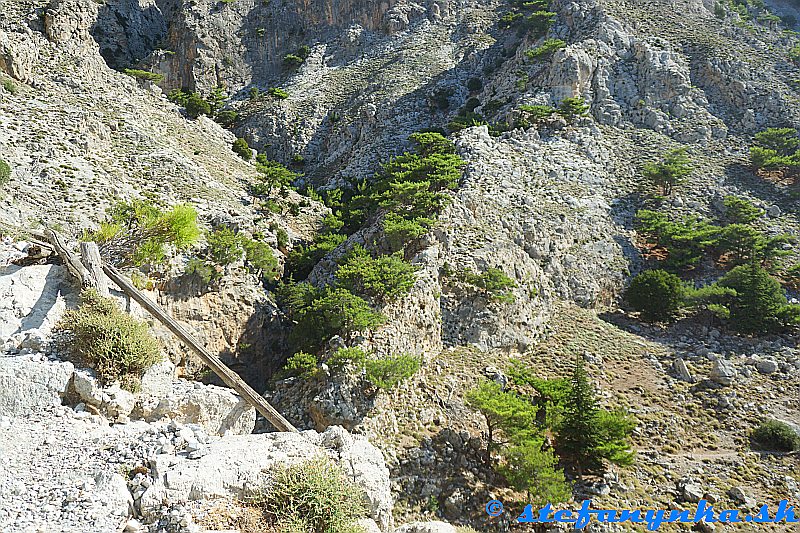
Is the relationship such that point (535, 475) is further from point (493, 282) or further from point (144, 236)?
point (144, 236)

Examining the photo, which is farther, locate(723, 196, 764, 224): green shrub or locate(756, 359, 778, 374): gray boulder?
locate(723, 196, 764, 224): green shrub

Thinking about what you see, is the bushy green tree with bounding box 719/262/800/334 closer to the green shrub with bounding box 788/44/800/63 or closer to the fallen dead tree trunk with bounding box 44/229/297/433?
the fallen dead tree trunk with bounding box 44/229/297/433

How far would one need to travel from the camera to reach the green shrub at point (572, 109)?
29.5m

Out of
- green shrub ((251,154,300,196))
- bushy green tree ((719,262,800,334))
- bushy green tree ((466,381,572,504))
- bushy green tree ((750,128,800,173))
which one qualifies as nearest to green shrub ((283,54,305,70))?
green shrub ((251,154,300,196))

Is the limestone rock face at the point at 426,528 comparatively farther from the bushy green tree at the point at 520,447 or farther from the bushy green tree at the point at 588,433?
the bushy green tree at the point at 588,433

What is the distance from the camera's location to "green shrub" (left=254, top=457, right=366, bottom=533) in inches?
241

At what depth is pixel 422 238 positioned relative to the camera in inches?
771

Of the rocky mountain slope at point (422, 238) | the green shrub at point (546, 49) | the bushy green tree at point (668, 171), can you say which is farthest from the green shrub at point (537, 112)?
the bushy green tree at point (668, 171)

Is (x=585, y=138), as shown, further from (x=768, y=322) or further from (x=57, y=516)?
(x=57, y=516)

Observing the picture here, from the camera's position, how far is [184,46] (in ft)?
143

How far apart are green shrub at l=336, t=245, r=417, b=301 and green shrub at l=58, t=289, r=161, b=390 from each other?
→ 8.28 metres

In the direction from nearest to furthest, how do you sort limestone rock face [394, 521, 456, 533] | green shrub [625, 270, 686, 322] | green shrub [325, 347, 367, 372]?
limestone rock face [394, 521, 456, 533] < green shrub [325, 347, 367, 372] < green shrub [625, 270, 686, 322]

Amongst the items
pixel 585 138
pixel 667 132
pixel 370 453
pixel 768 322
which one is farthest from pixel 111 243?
pixel 667 132

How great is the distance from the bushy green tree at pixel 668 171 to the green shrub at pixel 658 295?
7.79 meters
